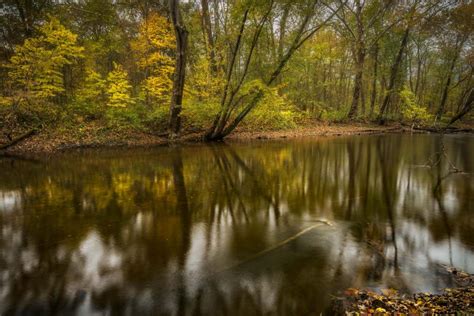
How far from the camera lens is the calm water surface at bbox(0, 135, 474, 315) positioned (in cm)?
384

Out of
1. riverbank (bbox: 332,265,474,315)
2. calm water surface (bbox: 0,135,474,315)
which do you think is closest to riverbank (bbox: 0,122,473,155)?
calm water surface (bbox: 0,135,474,315)

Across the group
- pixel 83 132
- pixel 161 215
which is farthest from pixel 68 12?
pixel 161 215

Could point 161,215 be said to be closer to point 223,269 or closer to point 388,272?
point 223,269

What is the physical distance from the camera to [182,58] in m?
18.9

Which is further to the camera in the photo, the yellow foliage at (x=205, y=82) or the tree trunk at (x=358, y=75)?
the tree trunk at (x=358, y=75)

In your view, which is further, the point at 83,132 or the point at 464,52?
the point at 464,52

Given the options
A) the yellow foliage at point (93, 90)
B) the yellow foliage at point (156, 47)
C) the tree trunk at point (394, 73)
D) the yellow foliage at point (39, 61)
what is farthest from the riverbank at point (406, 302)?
the tree trunk at point (394, 73)

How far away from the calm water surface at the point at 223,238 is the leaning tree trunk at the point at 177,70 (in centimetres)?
936

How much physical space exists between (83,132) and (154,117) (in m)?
4.59

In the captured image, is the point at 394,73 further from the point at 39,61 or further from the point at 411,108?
the point at 39,61

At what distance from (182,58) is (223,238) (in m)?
15.6

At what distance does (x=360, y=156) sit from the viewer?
1434 cm

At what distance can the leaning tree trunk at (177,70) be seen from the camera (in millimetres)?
17391

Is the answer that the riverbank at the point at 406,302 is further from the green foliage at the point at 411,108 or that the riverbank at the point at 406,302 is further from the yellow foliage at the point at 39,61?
the green foliage at the point at 411,108
